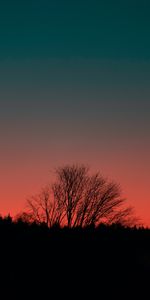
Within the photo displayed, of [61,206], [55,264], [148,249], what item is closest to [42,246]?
[55,264]

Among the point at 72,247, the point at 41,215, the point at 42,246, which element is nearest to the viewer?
the point at 42,246

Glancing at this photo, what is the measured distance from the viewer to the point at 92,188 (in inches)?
2165

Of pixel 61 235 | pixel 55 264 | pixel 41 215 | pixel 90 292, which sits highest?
pixel 41 215

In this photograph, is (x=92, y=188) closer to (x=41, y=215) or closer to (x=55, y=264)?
(x=41, y=215)

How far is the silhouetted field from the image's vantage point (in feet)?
45.9

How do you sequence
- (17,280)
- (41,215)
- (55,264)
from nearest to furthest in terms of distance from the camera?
(17,280)
(55,264)
(41,215)

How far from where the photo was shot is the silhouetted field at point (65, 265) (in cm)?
1398

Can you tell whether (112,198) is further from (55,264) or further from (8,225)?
(55,264)

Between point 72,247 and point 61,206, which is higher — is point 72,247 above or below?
below

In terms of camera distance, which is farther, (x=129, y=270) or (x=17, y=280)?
(x=129, y=270)

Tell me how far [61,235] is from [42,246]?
2653mm

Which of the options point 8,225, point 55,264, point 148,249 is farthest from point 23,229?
point 148,249

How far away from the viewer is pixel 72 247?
18094 mm

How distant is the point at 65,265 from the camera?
625 inches
